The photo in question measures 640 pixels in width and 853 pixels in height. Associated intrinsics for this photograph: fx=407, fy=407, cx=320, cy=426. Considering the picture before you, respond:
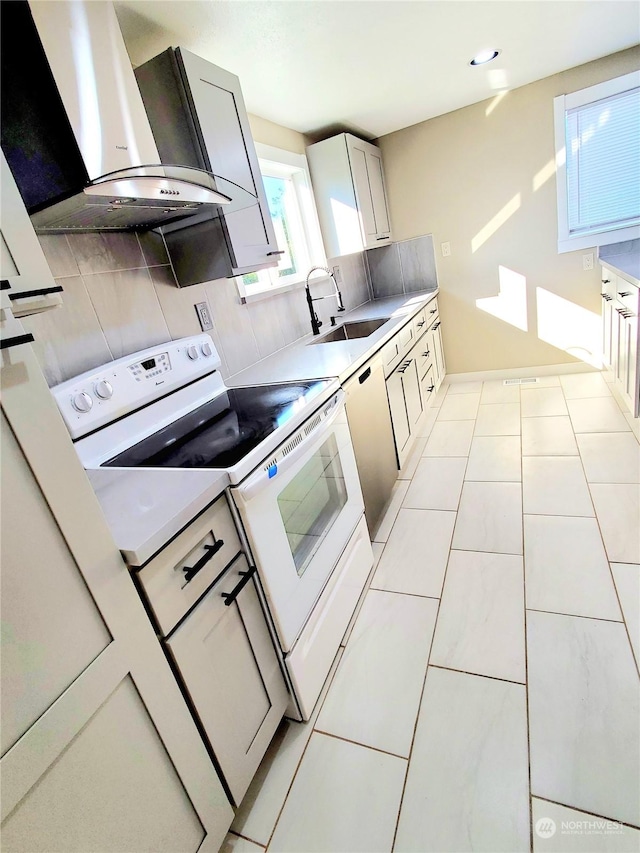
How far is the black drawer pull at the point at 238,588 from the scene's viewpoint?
989 mm

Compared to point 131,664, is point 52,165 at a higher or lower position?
higher

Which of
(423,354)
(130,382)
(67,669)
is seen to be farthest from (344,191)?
(67,669)

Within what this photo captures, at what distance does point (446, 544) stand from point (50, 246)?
1.98m

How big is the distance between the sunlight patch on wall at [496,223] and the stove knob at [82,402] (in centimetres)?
340

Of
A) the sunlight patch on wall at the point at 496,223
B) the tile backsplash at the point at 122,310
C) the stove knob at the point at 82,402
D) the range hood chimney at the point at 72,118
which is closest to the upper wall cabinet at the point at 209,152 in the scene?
the tile backsplash at the point at 122,310

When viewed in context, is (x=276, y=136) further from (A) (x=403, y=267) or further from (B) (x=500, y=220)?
(B) (x=500, y=220)

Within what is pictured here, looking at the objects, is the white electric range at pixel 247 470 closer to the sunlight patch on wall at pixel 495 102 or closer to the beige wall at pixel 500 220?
the beige wall at pixel 500 220

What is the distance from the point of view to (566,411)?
9.75 ft

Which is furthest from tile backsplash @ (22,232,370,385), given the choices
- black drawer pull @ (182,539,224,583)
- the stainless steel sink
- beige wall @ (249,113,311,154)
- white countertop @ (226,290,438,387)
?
beige wall @ (249,113,311,154)

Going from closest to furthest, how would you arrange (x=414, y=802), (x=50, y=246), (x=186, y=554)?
1. (x=186, y=554)
2. (x=414, y=802)
3. (x=50, y=246)

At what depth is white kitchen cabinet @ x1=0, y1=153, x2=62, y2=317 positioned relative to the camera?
71 centimetres

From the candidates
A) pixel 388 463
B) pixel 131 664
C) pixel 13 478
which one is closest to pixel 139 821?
pixel 131 664

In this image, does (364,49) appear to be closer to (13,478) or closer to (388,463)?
(388,463)

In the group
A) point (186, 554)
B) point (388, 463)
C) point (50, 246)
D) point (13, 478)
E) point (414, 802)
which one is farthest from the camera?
point (388, 463)
